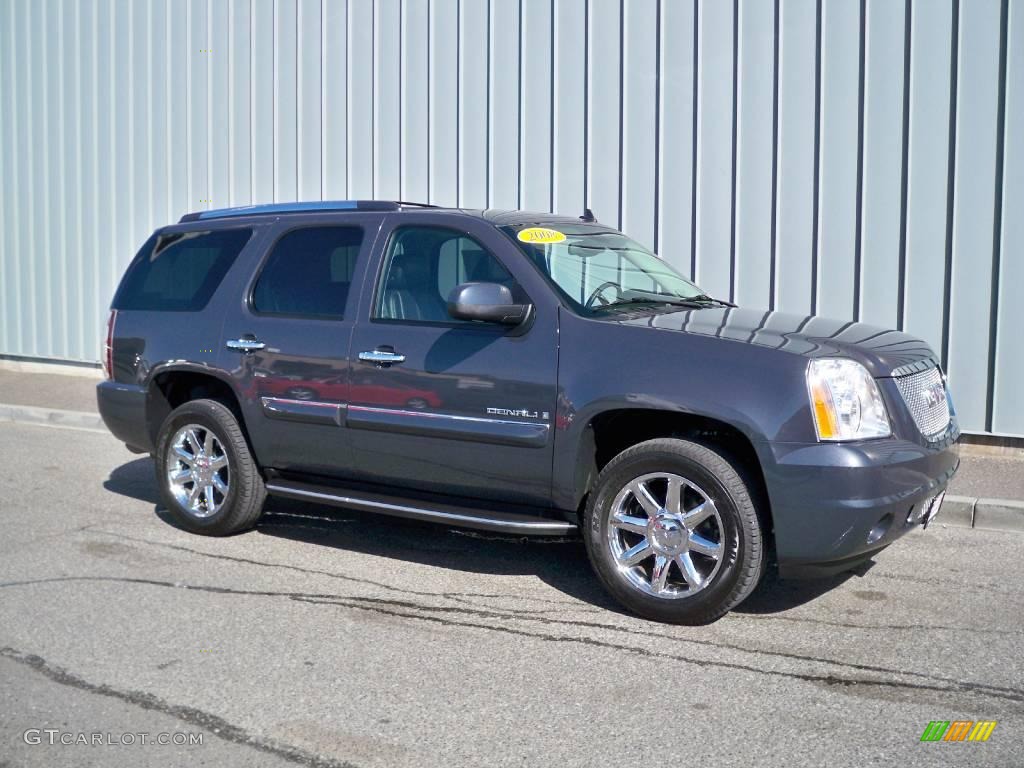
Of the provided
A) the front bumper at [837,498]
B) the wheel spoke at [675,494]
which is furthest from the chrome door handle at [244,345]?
the front bumper at [837,498]

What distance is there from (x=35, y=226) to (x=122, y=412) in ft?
27.8

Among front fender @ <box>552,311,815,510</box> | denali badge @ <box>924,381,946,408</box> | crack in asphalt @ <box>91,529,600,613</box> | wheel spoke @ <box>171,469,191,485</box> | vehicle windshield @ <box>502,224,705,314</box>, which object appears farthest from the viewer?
wheel spoke @ <box>171,469,191,485</box>

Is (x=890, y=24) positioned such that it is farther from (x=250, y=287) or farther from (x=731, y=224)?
(x=250, y=287)

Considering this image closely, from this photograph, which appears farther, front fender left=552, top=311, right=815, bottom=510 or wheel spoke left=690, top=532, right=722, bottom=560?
wheel spoke left=690, top=532, right=722, bottom=560

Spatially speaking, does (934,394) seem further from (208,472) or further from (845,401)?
(208,472)

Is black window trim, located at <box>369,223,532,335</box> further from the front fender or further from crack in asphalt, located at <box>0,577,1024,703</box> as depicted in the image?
crack in asphalt, located at <box>0,577,1024,703</box>

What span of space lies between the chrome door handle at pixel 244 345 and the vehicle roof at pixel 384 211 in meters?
0.78

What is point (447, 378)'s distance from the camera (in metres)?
5.37

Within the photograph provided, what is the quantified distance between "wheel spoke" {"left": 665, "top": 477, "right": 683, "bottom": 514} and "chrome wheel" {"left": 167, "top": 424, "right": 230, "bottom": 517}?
2.75 metres

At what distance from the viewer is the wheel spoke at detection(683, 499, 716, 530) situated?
187 inches

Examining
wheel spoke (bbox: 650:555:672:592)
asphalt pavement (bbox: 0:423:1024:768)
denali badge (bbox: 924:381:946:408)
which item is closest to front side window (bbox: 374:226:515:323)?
asphalt pavement (bbox: 0:423:1024:768)

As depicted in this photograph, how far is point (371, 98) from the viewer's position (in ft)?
37.5

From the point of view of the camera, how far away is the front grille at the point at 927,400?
15.8ft

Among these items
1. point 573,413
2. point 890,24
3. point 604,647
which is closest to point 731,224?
point 890,24
